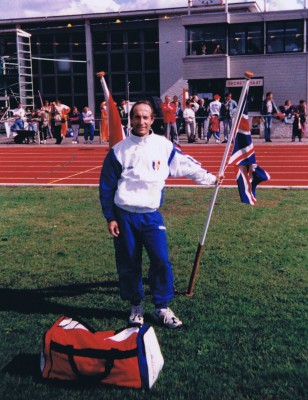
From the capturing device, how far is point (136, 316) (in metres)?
5.16

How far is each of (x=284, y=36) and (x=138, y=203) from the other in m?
34.0

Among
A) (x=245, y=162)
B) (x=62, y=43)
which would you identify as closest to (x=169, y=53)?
(x=62, y=43)

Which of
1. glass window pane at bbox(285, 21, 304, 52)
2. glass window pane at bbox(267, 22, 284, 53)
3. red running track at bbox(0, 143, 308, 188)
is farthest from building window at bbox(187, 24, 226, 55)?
red running track at bbox(0, 143, 308, 188)

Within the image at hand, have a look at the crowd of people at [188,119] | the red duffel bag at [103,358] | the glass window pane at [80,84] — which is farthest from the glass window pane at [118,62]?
the red duffel bag at [103,358]

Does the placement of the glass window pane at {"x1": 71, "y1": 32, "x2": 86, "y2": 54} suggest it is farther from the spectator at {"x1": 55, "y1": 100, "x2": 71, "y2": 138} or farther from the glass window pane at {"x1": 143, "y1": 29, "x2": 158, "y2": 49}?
the spectator at {"x1": 55, "y1": 100, "x2": 71, "y2": 138}

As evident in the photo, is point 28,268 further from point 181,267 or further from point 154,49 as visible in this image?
point 154,49

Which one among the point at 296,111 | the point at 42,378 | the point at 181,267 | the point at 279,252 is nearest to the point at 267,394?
the point at 42,378

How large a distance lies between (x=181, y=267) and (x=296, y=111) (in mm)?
20601

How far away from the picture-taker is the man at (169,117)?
81.9 feet

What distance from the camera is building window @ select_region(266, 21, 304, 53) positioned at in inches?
1417

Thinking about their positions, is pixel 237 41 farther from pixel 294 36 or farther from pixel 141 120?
pixel 141 120

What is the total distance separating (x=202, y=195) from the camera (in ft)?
39.5

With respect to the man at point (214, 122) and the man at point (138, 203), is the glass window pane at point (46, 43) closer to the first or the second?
the man at point (214, 122)

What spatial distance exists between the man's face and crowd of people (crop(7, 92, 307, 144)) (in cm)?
2005
